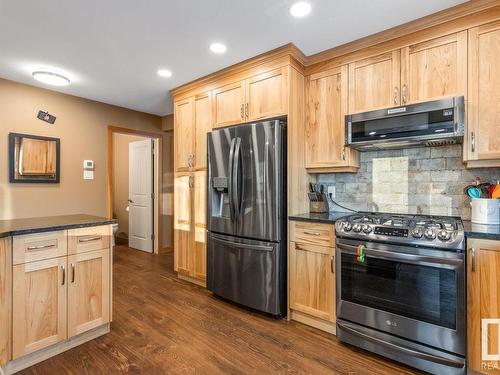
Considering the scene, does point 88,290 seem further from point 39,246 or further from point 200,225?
point 200,225

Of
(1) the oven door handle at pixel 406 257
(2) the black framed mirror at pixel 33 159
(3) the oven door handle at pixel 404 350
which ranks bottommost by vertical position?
(3) the oven door handle at pixel 404 350

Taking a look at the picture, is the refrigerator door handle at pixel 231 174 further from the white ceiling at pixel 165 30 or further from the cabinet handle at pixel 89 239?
the cabinet handle at pixel 89 239

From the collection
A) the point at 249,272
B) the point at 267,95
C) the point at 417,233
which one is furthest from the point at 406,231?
the point at 267,95

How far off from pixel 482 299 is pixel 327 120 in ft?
5.78

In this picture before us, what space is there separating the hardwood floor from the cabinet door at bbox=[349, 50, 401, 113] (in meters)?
1.99

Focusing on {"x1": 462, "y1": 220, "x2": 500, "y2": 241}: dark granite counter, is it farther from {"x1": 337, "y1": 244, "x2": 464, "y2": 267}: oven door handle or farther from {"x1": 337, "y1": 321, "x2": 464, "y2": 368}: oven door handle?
{"x1": 337, "y1": 321, "x2": 464, "y2": 368}: oven door handle

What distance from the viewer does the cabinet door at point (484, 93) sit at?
1842 millimetres

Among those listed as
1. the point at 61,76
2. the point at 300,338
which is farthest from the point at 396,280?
the point at 61,76

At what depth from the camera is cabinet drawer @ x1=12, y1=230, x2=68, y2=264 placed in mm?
1749

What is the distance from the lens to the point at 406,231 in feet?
5.93

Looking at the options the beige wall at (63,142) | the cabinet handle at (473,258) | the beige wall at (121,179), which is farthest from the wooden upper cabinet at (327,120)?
the beige wall at (121,179)

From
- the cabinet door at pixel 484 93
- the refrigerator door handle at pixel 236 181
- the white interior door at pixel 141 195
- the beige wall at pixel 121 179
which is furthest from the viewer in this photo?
the beige wall at pixel 121 179

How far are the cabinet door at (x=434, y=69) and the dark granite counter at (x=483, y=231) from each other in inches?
37.6

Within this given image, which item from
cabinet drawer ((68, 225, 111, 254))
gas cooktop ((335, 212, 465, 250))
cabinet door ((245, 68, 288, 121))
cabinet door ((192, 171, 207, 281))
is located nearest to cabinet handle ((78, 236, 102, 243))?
cabinet drawer ((68, 225, 111, 254))
